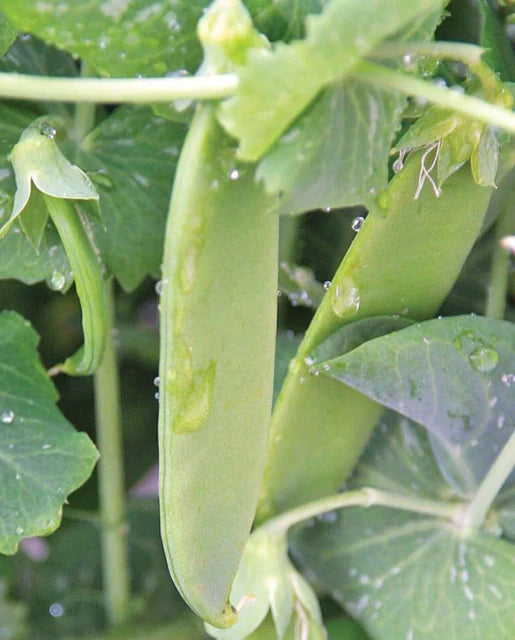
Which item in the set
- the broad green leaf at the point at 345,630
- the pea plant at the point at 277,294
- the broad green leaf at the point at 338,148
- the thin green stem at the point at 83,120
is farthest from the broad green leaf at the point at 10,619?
the broad green leaf at the point at 338,148

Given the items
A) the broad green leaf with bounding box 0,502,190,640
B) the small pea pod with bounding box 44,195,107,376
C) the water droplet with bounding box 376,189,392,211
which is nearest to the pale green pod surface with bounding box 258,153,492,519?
the water droplet with bounding box 376,189,392,211

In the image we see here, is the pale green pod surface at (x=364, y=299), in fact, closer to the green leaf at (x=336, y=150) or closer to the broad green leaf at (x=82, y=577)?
the green leaf at (x=336, y=150)

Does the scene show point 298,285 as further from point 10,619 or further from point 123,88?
point 10,619

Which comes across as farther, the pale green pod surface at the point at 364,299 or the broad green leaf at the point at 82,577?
the broad green leaf at the point at 82,577

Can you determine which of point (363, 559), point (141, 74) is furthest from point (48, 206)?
point (363, 559)

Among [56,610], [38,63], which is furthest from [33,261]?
[56,610]

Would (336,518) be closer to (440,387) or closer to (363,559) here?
(363,559)
